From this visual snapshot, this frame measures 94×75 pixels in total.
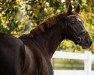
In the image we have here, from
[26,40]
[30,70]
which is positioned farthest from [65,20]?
[30,70]

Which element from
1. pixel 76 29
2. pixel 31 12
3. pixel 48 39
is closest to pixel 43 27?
pixel 48 39

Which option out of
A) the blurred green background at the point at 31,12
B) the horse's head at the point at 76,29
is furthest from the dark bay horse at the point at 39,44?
the blurred green background at the point at 31,12

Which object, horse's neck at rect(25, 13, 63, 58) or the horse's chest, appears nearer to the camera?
the horse's chest

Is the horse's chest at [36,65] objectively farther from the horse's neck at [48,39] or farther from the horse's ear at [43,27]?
the horse's ear at [43,27]

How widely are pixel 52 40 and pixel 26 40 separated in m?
0.64

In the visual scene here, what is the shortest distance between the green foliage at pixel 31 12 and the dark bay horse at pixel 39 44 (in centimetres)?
421

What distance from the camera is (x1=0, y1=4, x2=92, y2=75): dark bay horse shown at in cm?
500

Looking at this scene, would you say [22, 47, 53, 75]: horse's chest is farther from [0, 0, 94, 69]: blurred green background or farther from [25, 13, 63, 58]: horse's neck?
[0, 0, 94, 69]: blurred green background

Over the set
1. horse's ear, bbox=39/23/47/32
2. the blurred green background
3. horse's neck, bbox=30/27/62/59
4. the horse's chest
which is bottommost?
Answer: the horse's chest

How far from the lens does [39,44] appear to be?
6.09 metres

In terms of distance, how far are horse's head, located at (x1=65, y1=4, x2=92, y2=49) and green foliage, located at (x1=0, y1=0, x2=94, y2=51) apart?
419 cm

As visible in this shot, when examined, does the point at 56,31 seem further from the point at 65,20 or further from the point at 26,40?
the point at 26,40

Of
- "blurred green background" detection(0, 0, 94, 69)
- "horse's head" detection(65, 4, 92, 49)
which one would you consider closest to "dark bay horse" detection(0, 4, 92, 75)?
"horse's head" detection(65, 4, 92, 49)

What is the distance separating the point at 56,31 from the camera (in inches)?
252
